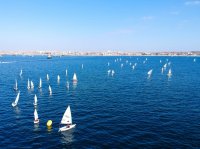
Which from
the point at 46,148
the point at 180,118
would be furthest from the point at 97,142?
the point at 180,118

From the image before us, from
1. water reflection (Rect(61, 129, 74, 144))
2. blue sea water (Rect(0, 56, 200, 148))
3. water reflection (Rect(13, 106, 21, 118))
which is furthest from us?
water reflection (Rect(13, 106, 21, 118))

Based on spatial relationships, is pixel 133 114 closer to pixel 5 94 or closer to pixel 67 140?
pixel 67 140

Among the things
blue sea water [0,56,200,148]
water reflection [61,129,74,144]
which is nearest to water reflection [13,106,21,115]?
blue sea water [0,56,200,148]

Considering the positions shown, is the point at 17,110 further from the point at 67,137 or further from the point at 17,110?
the point at 67,137

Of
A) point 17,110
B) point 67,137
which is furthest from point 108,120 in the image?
point 17,110

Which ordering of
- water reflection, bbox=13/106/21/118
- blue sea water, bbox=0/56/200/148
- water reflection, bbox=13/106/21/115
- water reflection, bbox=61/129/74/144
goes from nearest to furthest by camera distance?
blue sea water, bbox=0/56/200/148, water reflection, bbox=61/129/74/144, water reflection, bbox=13/106/21/118, water reflection, bbox=13/106/21/115

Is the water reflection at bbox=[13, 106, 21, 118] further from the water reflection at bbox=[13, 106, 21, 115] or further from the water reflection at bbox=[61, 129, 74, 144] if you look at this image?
the water reflection at bbox=[61, 129, 74, 144]

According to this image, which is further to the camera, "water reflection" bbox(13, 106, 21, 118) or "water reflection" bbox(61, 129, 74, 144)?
"water reflection" bbox(13, 106, 21, 118)

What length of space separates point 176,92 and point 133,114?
39.1 meters

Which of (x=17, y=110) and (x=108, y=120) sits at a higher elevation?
(x=17, y=110)

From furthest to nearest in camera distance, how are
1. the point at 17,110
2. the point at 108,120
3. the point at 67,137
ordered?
the point at 17,110, the point at 108,120, the point at 67,137

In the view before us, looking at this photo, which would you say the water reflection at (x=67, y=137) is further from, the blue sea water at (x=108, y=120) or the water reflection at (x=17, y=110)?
the water reflection at (x=17, y=110)

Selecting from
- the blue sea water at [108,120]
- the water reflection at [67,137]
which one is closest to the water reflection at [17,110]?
the blue sea water at [108,120]

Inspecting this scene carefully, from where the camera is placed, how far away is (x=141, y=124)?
6088 cm
